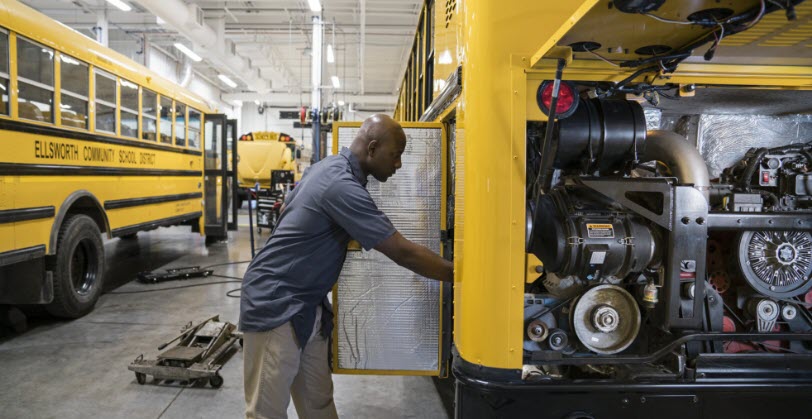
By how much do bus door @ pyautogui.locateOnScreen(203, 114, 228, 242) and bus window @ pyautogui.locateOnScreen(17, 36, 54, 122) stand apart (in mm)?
4449

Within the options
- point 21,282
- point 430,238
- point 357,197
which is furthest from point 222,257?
point 357,197

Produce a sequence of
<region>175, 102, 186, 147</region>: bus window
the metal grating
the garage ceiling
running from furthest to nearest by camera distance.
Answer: the garage ceiling → <region>175, 102, 186, 147</region>: bus window → the metal grating

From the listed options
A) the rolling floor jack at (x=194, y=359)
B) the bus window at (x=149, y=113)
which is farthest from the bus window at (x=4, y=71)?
the bus window at (x=149, y=113)

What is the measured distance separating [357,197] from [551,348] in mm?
1092

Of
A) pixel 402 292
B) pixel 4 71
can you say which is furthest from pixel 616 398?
pixel 4 71

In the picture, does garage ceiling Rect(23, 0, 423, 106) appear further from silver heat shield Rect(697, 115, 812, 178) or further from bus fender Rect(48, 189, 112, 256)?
silver heat shield Rect(697, 115, 812, 178)

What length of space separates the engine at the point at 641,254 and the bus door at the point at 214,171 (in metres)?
7.90

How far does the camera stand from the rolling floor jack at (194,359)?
3477 mm

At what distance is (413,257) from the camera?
6.60 feet

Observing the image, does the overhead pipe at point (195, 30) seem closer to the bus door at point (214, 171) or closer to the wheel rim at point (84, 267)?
the bus door at point (214, 171)

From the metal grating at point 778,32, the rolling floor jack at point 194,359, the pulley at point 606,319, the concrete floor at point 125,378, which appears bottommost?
the concrete floor at point 125,378

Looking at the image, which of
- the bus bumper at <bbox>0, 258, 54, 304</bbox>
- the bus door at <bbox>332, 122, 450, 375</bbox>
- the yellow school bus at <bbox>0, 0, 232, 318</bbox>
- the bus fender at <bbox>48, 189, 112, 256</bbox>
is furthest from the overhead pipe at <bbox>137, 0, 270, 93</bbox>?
the bus door at <bbox>332, 122, 450, 375</bbox>

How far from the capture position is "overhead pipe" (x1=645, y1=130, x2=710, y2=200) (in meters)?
Result: 2.14

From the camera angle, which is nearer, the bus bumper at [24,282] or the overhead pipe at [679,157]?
the overhead pipe at [679,157]
